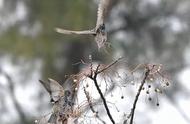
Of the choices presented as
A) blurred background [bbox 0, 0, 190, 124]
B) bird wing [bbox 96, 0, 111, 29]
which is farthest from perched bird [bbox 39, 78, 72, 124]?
blurred background [bbox 0, 0, 190, 124]

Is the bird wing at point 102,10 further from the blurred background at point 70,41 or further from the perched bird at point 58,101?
the blurred background at point 70,41

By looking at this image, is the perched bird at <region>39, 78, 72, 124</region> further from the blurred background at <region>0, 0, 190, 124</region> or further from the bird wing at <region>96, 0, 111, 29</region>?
the blurred background at <region>0, 0, 190, 124</region>

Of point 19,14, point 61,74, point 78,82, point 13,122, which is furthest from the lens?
point 13,122

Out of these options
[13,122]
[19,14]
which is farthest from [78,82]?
[13,122]

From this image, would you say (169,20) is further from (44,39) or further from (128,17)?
(44,39)

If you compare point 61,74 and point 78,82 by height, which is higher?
point 61,74

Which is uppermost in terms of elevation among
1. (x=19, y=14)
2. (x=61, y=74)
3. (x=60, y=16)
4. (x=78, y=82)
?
(x=19, y=14)

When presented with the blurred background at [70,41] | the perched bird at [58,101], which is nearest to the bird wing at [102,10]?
the perched bird at [58,101]

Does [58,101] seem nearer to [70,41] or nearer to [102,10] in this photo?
[102,10]
